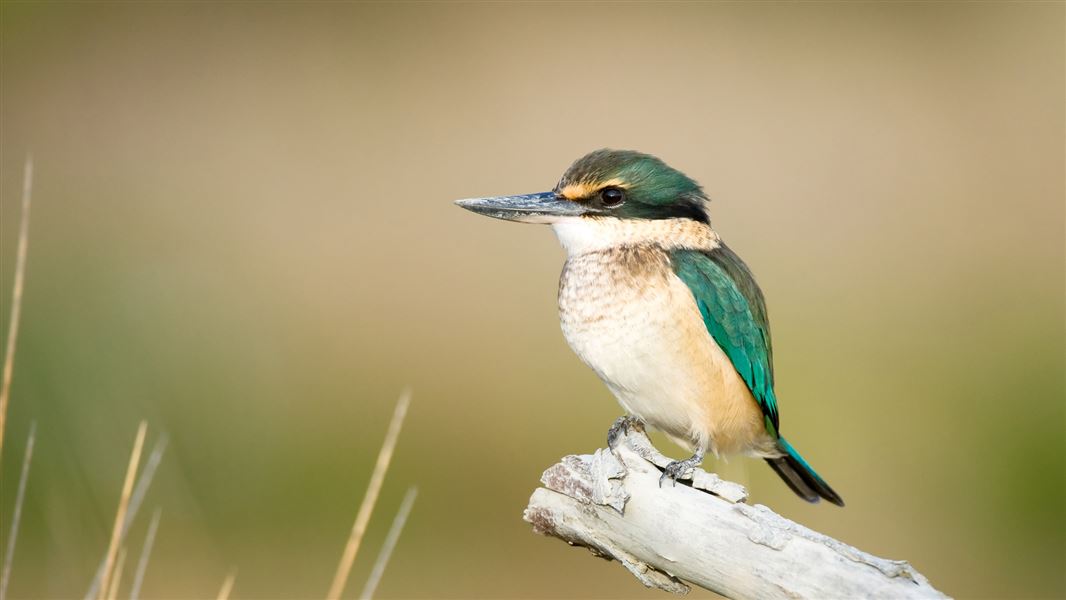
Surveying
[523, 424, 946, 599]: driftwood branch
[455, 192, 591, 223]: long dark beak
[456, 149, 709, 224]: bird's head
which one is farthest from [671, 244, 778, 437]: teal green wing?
[523, 424, 946, 599]: driftwood branch

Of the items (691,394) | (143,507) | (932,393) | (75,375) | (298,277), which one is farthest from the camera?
(298,277)

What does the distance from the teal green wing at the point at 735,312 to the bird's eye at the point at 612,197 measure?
164 mm

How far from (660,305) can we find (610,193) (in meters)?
0.29

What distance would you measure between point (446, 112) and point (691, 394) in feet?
18.6

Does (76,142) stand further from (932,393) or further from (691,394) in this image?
(691,394)

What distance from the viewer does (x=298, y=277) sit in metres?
6.70

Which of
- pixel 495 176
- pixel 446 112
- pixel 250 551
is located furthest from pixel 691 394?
pixel 446 112

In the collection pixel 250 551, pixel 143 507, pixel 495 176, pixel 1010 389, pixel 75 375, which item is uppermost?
pixel 495 176

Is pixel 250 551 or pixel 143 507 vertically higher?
pixel 143 507

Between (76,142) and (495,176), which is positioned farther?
(76,142)

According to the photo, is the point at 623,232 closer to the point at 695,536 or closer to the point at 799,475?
the point at 799,475

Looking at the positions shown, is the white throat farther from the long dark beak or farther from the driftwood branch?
the driftwood branch

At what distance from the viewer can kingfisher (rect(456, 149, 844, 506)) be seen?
2385 mm

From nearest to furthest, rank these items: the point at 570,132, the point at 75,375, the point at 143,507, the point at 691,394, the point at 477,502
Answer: the point at 691,394 < the point at 143,507 < the point at 75,375 < the point at 477,502 < the point at 570,132
